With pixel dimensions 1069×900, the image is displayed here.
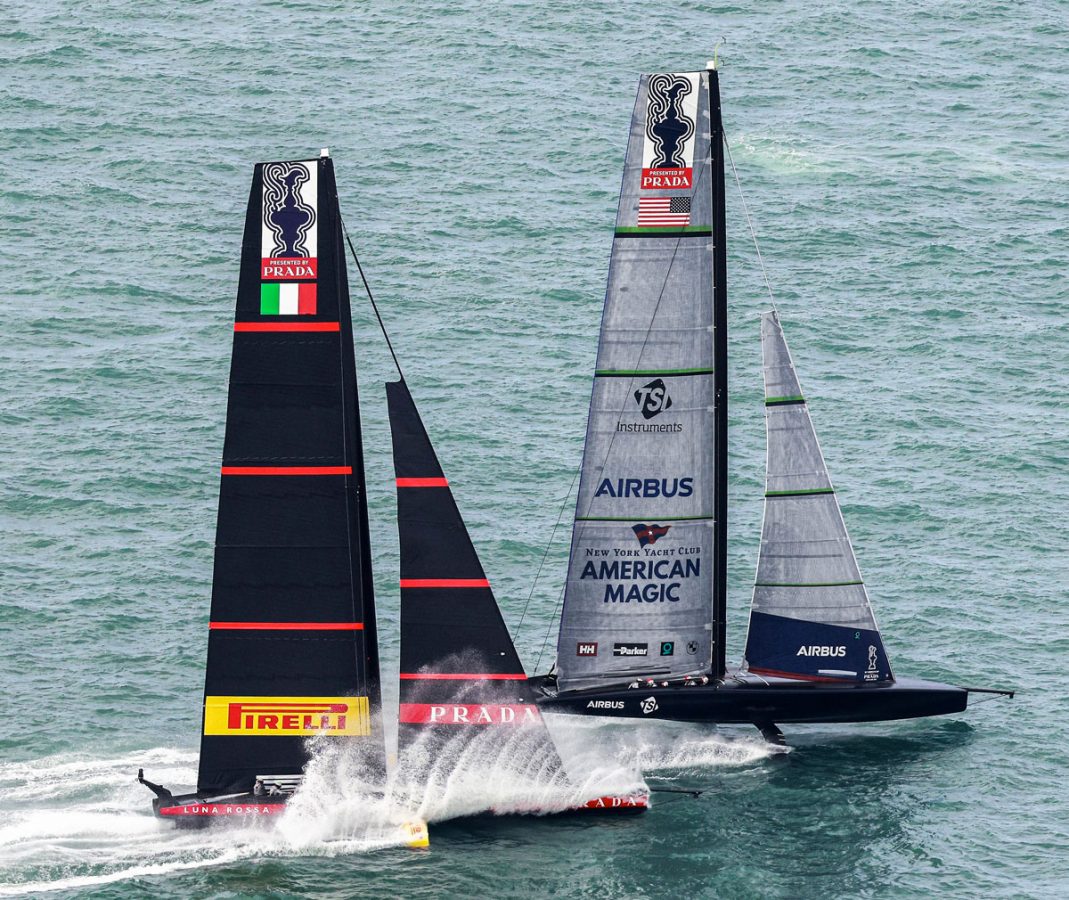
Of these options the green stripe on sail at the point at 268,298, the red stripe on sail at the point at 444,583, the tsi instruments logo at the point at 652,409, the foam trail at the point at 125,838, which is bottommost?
the foam trail at the point at 125,838

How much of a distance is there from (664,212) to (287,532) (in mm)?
10261

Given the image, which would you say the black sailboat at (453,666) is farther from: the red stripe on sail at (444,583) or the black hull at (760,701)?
the black hull at (760,701)

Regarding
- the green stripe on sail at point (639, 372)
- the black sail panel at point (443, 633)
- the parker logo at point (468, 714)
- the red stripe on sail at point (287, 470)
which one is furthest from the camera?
the green stripe on sail at point (639, 372)

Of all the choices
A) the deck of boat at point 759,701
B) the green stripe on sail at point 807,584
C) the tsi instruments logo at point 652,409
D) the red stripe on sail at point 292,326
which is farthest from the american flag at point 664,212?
the deck of boat at point 759,701

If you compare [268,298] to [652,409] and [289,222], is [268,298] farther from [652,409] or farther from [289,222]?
[652,409]

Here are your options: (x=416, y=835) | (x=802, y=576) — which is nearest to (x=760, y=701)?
(x=802, y=576)

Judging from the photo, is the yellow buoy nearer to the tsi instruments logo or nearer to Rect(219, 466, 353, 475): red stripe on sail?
Rect(219, 466, 353, 475): red stripe on sail

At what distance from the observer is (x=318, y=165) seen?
3894 cm

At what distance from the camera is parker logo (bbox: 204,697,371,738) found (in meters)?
41.4

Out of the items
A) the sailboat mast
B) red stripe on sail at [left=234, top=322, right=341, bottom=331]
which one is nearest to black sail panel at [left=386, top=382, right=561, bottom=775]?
red stripe on sail at [left=234, top=322, right=341, bottom=331]

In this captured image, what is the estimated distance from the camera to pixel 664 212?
43656 millimetres

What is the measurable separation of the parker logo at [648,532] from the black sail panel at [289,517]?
6.70m

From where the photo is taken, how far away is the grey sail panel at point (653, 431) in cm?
4347

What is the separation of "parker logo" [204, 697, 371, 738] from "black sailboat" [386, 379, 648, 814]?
1286mm
